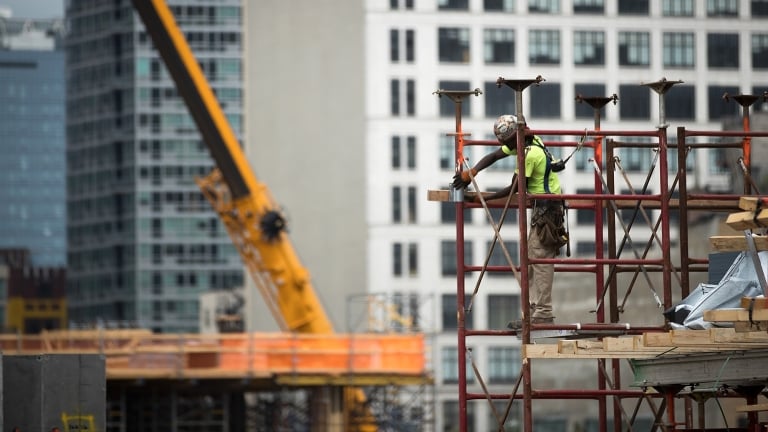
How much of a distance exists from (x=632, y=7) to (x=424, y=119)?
1338 cm

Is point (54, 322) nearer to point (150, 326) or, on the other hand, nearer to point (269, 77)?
point (150, 326)

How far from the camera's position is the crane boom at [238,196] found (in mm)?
56781

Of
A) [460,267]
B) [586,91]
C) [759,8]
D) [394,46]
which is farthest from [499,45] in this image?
[460,267]

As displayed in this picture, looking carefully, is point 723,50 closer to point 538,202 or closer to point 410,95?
point 410,95

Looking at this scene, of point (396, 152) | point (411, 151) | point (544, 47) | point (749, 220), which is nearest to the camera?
point (749, 220)

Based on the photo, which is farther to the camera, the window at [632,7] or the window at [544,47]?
the window at [544,47]

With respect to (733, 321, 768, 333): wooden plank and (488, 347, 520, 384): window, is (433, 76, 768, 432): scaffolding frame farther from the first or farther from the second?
(488, 347, 520, 384): window

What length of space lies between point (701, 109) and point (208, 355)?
26709mm

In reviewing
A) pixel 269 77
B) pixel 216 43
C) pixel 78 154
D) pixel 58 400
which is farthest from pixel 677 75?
pixel 78 154

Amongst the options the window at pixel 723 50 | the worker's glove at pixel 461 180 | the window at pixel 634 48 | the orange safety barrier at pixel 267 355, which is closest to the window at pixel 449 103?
the window at pixel 634 48

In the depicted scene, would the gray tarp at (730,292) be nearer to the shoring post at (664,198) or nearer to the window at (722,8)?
the shoring post at (664,198)

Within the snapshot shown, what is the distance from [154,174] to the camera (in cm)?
14938

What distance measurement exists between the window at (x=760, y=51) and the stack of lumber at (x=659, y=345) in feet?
153

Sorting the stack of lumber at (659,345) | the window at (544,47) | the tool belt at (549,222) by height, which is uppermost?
the window at (544,47)
